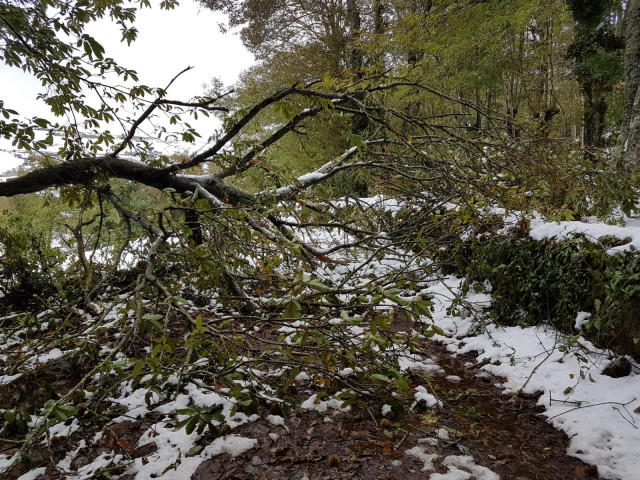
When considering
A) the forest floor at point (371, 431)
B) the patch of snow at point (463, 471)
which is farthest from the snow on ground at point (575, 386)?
the patch of snow at point (463, 471)

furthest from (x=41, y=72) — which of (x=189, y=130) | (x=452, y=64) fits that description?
(x=452, y=64)

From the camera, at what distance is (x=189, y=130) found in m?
3.72

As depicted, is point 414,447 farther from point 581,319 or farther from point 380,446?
point 581,319

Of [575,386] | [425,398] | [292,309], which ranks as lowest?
[575,386]

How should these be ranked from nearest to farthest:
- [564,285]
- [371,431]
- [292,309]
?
[292,309]
[371,431]
[564,285]

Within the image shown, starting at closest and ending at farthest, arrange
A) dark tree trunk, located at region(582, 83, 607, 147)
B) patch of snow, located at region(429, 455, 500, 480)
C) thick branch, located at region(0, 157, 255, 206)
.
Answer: patch of snow, located at region(429, 455, 500, 480)
thick branch, located at region(0, 157, 255, 206)
dark tree trunk, located at region(582, 83, 607, 147)

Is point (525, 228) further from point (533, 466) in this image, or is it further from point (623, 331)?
point (533, 466)

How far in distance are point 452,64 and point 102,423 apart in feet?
35.5

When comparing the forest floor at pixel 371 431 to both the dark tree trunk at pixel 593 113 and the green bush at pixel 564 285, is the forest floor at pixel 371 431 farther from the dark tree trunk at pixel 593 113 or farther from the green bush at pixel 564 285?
the dark tree trunk at pixel 593 113

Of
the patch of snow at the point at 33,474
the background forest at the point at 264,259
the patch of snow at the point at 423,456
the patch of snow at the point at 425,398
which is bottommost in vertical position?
the patch of snow at the point at 425,398

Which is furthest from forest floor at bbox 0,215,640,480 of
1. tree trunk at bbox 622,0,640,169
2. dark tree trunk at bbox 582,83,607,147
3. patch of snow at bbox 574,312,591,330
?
dark tree trunk at bbox 582,83,607,147

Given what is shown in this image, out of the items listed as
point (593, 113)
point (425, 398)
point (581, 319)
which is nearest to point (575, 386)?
point (581, 319)

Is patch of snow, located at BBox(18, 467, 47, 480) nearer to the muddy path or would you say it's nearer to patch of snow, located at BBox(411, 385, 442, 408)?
the muddy path

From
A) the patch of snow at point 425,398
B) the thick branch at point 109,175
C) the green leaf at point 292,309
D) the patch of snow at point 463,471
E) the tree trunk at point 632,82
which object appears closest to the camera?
the green leaf at point 292,309
